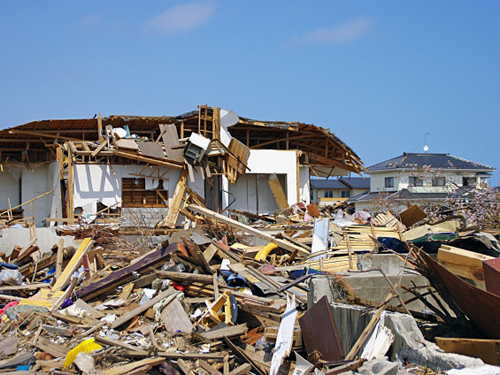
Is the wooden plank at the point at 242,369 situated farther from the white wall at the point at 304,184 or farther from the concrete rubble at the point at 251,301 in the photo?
the white wall at the point at 304,184

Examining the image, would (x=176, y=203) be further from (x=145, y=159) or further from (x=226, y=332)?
(x=226, y=332)

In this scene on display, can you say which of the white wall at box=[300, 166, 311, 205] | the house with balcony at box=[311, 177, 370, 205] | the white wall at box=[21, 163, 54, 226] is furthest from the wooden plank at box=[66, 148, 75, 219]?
the house with balcony at box=[311, 177, 370, 205]

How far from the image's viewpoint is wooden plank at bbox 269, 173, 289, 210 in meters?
22.1


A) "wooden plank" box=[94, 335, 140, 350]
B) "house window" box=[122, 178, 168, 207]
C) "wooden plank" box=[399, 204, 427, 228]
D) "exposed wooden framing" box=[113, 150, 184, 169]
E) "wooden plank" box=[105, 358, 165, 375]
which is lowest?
"wooden plank" box=[105, 358, 165, 375]

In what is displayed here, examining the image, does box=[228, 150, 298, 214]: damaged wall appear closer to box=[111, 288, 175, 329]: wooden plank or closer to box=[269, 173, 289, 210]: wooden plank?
box=[269, 173, 289, 210]: wooden plank

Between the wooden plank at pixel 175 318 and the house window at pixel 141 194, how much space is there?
11518 mm

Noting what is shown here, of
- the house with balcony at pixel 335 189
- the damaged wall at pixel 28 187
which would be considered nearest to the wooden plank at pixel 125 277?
the damaged wall at pixel 28 187

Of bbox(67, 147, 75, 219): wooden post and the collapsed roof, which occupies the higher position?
the collapsed roof

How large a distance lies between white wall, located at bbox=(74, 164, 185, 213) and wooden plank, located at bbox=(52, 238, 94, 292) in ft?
26.3

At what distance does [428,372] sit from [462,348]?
412mm

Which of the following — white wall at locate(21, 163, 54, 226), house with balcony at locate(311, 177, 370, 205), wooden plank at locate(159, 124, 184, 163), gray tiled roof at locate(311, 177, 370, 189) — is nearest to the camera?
wooden plank at locate(159, 124, 184, 163)

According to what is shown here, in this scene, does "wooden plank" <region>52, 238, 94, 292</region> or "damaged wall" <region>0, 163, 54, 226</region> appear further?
"damaged wall" <region>0, 163, 54, 226</region>

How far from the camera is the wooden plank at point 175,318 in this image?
305 inches

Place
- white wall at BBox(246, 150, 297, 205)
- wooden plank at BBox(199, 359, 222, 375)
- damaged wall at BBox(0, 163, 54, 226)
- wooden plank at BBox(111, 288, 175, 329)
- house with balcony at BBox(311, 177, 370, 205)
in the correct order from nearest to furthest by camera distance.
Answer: wooden plank at BBox(199, 359, 222, 375)
wooden plank at BBox(111, 288, 175, 329)
white wall at BBox(246, 150, 297, 205)
damaged wall at BBox(0, 163, 54, 226)
house with balcony at BBox(311, 177, 370, 205)
